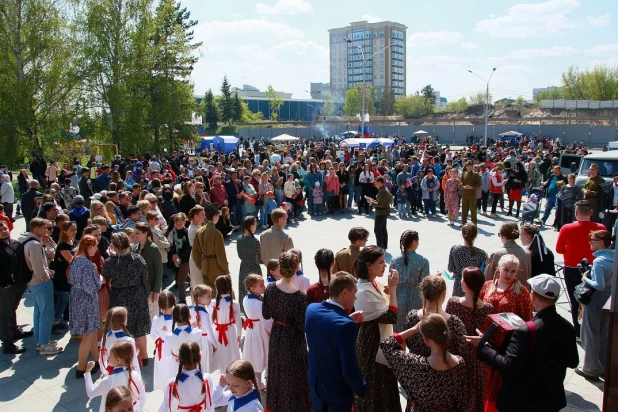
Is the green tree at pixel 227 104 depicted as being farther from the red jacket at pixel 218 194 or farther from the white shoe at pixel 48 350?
the white shoe at pixel 48 350

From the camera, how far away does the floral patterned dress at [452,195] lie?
45.5ft

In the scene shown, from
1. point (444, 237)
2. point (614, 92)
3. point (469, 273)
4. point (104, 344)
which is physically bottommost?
point (444, 237)

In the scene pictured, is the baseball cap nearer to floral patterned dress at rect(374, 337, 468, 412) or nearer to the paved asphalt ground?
floral patterned dress at rect(374, 337, 468, 412)

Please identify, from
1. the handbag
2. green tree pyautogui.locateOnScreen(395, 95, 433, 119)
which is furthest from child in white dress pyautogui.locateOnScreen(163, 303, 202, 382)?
green tree pyautogui.locateOnScreen(395, 95, 433, 119)

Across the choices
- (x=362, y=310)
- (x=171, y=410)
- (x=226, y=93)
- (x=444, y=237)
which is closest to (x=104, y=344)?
(x=171, y=410)

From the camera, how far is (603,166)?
13.4 meters

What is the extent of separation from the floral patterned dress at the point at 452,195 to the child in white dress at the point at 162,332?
10.3m

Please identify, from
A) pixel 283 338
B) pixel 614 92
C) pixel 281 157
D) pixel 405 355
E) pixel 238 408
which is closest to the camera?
pixel 405 355

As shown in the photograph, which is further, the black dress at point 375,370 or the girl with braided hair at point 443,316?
the black dress at point 375,370

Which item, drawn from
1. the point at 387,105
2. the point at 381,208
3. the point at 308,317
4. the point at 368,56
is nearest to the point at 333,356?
the point at 308,317

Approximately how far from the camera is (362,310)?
404 centimetres

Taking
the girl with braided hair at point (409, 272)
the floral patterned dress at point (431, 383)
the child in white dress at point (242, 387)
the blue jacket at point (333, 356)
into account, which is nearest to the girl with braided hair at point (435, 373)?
the floral patterned dress at point (431, 383)

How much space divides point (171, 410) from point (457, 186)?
11.3 metres

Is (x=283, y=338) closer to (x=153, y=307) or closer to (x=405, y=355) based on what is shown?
(x=405, y=355)
